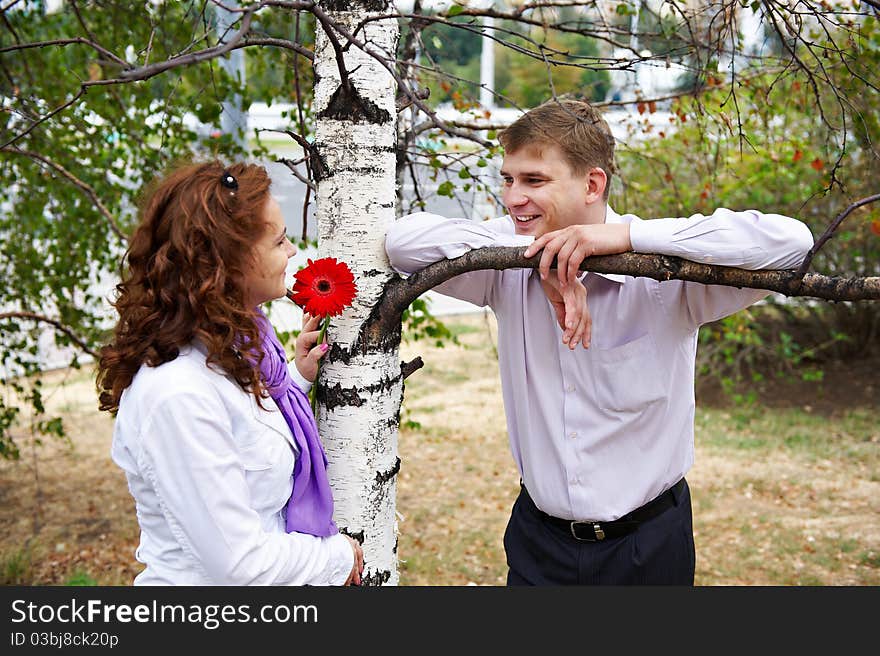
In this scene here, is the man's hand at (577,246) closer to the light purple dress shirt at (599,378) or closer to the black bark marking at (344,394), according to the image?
the light purple dress shirt at (599,378)

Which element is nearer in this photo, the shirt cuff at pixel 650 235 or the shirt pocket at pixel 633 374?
the shirt cuff at pixel 650 235

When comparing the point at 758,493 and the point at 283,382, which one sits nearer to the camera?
the point at 283,382

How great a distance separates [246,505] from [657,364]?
41.9 inches

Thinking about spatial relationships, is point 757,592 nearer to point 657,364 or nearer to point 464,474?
point 657,364

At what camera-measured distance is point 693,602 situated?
2.05m

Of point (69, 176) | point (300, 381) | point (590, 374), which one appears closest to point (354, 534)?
point (300, 381)

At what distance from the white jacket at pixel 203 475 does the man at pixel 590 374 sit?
0.66m

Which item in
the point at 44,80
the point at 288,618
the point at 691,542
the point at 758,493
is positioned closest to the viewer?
the point at 288,618

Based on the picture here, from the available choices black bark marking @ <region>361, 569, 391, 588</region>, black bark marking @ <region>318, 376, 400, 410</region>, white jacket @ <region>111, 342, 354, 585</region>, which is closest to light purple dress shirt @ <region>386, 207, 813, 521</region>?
black bark marking @ <region>318, 376, 400, 410</region>

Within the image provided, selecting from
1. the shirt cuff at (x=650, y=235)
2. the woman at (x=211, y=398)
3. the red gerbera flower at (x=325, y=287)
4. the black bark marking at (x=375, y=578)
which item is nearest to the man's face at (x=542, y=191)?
the shirt cuff at (x=650, y=235)

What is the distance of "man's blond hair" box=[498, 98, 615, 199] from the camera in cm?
213

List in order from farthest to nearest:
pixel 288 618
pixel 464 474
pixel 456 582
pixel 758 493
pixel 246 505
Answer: pixel 464 474 → pixel 758 493 → pixel 456 582 → pixel 288 618 → pixel 246 505

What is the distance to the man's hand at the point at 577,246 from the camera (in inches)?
74.4

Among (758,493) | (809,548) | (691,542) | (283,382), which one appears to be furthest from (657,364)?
(758,493)
